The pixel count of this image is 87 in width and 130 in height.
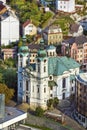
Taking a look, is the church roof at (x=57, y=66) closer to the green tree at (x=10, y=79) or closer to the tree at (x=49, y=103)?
the tree at (x=49, y=103)

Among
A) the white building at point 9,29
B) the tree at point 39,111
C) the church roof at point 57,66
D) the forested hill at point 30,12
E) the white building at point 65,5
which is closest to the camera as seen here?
the tree at point 39,111

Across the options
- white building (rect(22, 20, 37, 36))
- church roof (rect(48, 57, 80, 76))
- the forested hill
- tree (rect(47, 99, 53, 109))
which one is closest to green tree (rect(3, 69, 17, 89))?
church roof (rect(48, 57, 80, 76))

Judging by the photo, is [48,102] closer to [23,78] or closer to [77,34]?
[23,78]

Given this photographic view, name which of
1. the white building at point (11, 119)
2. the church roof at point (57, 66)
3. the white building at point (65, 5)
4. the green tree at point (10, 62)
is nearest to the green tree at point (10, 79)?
the church roof at point (57, 66)

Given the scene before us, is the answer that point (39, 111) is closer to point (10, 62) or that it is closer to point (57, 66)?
point (57, 66)

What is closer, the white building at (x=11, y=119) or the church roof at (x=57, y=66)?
the white building at (x=11, y=119)

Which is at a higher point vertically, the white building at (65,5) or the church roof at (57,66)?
the white building at (65,5)

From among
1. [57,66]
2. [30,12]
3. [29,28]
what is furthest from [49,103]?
[30,12]

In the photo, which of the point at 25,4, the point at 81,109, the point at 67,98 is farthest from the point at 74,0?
the point at 81,109
